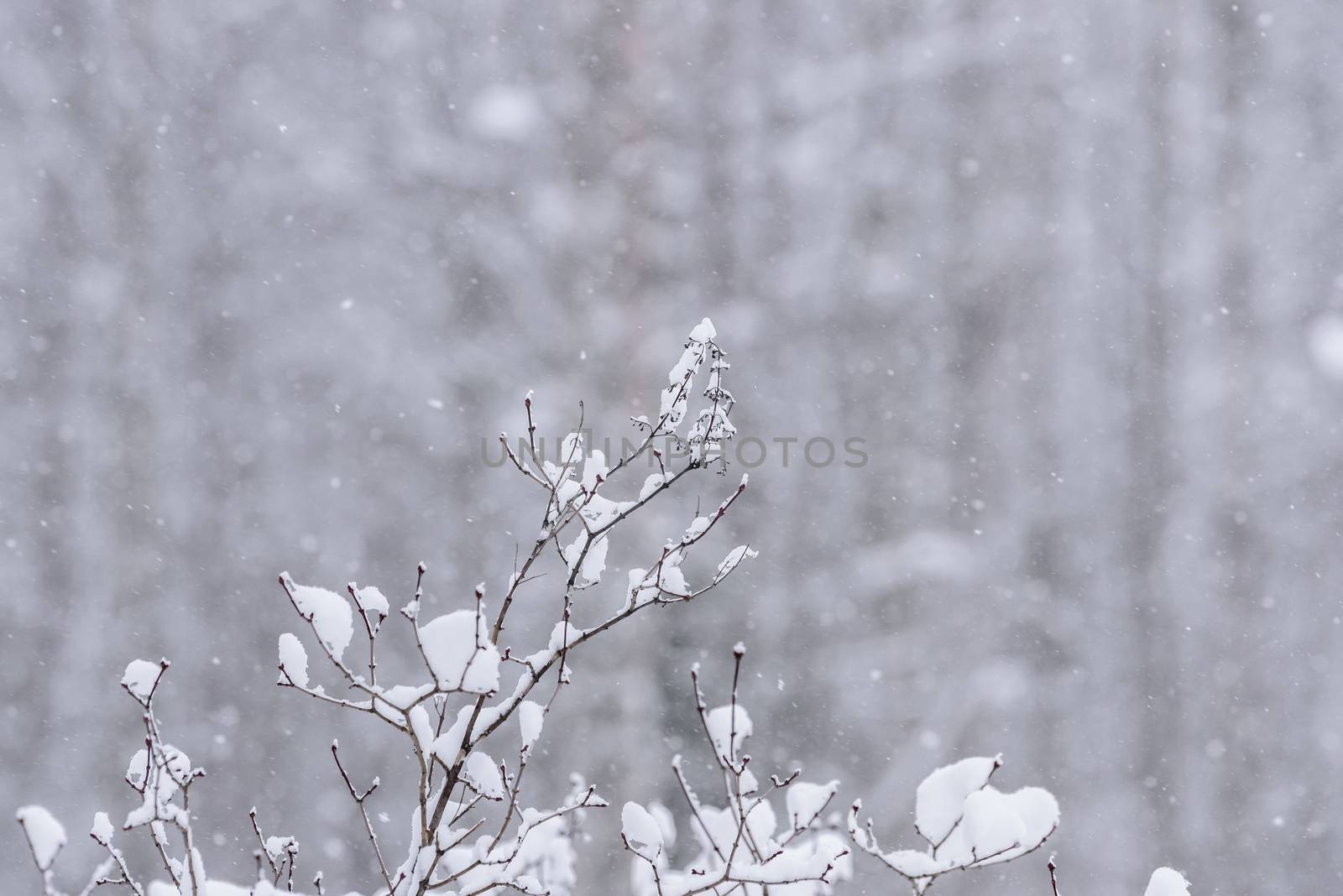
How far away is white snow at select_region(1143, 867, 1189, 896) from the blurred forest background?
2848 mm

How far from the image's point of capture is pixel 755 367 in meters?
3.95

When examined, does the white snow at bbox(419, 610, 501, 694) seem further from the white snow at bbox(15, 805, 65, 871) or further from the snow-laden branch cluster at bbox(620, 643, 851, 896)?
the white snow at bbox(15, 805, 65, 871)

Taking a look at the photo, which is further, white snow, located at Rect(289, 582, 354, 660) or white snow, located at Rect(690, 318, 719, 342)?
white snow, located at Rect(690, 318, 719, 342)

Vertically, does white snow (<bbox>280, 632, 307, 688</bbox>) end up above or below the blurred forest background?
below

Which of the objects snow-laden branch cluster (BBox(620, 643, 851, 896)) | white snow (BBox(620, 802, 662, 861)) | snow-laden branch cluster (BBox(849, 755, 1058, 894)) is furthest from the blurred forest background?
snow-laden branch cluster (BBox(849, 755, 1058, 894))

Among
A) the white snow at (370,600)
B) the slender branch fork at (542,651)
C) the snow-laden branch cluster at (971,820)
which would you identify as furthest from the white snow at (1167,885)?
the white snow at (370,600)

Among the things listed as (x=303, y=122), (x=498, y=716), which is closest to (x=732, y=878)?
(x=498, y=716)

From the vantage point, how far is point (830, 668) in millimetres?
3885

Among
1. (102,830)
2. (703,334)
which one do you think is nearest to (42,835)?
(102,830)

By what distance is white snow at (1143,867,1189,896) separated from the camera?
0.95 m

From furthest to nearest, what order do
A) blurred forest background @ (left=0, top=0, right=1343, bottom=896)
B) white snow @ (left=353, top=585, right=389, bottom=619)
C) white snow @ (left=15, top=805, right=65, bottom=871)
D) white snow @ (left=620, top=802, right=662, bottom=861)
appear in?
blurred forest background @ (left=0, top=0, right=1343, bottom=896) → white snow @ (left=620, top=802, right=662, bottom=861) → white snow @ (left=353, top=585, right=389, bottom=619) → white snow @ (left=15, top=805, right=65, bottom=871)

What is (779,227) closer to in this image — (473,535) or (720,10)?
(720,10)

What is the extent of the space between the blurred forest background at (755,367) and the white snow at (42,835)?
112 inches

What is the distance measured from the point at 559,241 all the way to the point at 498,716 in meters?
3.31
